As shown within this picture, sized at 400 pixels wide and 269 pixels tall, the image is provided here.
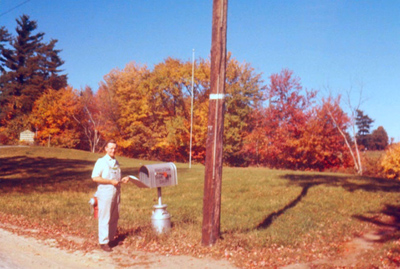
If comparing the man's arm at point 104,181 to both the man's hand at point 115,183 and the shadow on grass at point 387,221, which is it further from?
the shadow on grass at point 387,221

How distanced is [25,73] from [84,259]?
58.0 meters

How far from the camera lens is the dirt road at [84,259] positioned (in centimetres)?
624

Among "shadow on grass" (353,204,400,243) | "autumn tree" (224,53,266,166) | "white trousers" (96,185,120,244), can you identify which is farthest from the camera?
"autumn tree" (224,53,266,166)

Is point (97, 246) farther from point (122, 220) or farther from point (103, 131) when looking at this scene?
point (103, 131)

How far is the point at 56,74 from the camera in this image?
60750 millimetres

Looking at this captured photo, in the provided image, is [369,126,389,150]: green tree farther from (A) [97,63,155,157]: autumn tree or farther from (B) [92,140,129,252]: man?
(B) [92,140,129,252]: man

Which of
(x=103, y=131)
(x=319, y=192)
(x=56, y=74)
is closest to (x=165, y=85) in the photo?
(x=103, y=131)

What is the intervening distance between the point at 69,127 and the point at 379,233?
162 feet

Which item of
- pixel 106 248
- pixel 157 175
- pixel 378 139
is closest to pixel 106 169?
pixel 157 175

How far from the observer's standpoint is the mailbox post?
7.37 metres

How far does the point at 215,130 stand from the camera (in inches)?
Result: 271

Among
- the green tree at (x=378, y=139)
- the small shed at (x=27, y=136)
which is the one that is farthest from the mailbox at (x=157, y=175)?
the green tree at (x=378, y=139)

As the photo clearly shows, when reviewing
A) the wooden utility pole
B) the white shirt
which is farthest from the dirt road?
the white shirt

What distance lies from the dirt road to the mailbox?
4.29 ft
